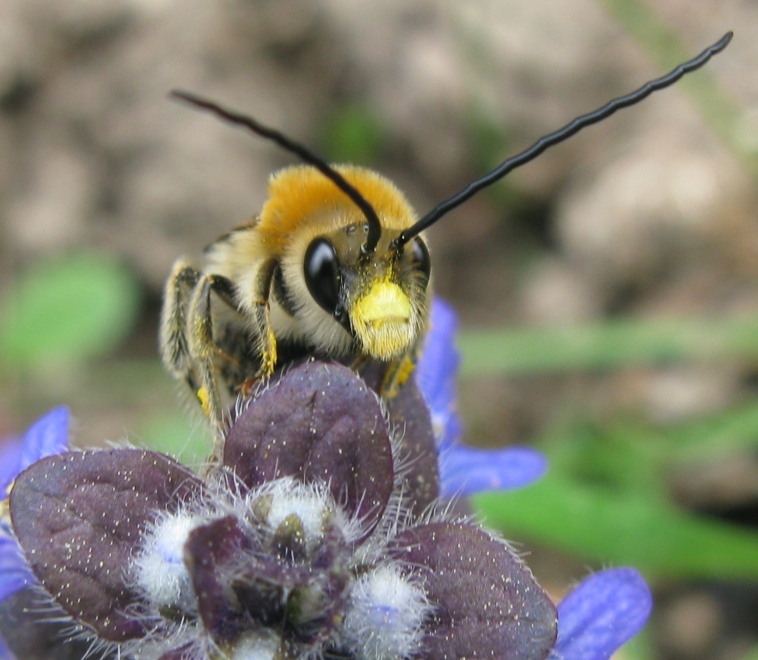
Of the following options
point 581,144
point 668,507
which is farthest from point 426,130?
point 668,507

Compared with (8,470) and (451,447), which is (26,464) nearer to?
(8,470)

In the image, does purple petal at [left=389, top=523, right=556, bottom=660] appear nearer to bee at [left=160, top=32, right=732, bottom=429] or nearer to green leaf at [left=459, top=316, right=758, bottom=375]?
bee at [left=160, top=32, right=732, bottom=429]

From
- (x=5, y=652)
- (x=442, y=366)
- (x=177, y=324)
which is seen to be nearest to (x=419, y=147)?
(x=442, y=366)

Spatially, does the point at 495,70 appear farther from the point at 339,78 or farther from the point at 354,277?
the point at 354,277

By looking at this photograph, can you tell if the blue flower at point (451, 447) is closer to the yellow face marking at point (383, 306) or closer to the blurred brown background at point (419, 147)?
the yellow face marking at point (383, 306)

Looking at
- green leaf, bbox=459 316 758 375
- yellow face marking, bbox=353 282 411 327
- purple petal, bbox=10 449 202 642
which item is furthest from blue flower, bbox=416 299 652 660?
green leaf, bbox=459 316 758 375

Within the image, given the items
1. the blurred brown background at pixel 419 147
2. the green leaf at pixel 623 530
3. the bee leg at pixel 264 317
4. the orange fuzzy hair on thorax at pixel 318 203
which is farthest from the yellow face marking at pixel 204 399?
the blurred brown background at pixel 419 147
